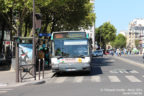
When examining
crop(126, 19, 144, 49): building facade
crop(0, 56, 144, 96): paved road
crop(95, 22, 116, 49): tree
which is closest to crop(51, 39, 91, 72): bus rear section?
crop(0, 56, 144, 96): paved road

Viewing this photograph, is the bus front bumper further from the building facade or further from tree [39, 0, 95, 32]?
the building facade

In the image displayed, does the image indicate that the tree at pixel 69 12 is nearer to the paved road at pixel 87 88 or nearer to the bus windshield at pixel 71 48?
the bus windshield at pixel 71 48

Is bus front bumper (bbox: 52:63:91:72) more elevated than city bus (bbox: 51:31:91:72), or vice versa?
city bus (bbox: 51:31:91:72)

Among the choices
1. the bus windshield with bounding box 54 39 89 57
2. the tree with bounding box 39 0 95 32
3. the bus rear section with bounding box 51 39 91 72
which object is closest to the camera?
the bus rear section with bounding box 51 39 91 72

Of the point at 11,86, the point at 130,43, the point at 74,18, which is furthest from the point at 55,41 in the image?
the point at 130,43

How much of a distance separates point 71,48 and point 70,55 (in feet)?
1.39

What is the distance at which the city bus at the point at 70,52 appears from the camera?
17.0 metres

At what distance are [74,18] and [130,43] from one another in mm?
166900

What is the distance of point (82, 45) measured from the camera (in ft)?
56.8

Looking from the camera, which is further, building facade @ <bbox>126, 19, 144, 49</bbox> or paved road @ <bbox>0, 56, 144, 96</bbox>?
building facade @ <bbox>126, 19, 144, 49</bbox>

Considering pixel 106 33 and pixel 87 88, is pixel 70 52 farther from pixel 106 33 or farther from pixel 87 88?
pixel 106 33

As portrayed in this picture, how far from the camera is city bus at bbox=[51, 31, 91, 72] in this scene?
1698 cm

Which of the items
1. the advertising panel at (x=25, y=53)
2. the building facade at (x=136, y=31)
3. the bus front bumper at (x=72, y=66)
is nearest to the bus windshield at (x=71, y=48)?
the bus front bumper at (x=72, y=66)

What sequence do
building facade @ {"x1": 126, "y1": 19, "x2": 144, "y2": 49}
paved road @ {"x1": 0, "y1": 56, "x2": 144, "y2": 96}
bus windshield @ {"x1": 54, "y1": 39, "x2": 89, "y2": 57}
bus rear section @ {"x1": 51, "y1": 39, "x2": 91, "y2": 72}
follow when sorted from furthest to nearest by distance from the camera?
1. building facade @ {"x1": 126, "y1": 19, "x2": 144, "y2": 49}
2. bus windshield @ {"x1": 54, "y1": 39, "x2": 89, "y2": 57}
3. bus rear section @ {"x1": 51, "y1": 39, "x2": 91, "y2": 72}
4. paved road @ {"x1": 0, "y1": 56, "x2": 144, "y2": 96}
